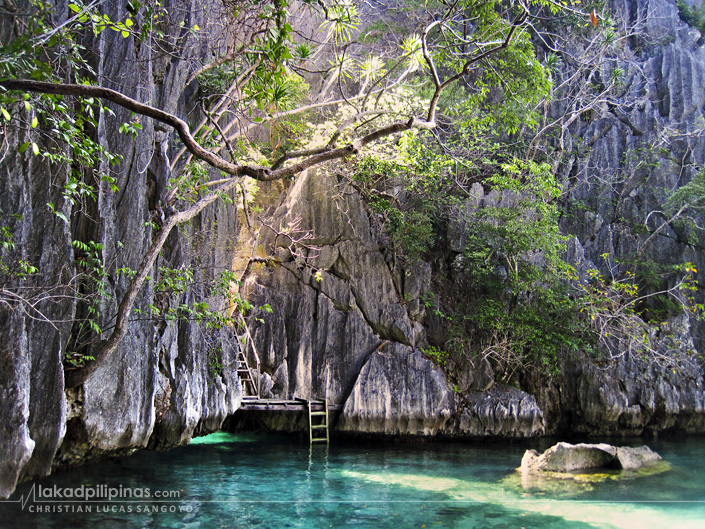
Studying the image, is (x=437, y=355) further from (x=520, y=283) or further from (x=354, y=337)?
(x=520, y=283)

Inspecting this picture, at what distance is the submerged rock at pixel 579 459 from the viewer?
952 cm

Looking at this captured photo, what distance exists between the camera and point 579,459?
9.79 m

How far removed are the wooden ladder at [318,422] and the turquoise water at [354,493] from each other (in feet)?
2.15

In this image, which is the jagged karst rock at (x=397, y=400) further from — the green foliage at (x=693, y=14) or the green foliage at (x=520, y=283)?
the green foliage at (x=693, y=14)

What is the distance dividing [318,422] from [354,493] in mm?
4654

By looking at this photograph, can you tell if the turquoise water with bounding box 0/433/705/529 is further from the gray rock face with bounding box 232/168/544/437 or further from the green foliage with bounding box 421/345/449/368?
the green foliage with bounding box 421/345/449/368

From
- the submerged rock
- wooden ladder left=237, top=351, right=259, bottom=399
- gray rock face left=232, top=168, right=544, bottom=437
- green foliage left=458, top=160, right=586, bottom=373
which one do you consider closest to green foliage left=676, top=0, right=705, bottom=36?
green foliage left=458, top=160, right=586, bottom=373

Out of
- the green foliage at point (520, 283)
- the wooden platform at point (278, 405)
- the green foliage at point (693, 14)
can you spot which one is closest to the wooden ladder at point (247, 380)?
the wooden platform at point (278, 405)

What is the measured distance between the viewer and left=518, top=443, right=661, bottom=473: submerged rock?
9523 mm

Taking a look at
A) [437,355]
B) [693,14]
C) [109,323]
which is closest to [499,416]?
[437,355]

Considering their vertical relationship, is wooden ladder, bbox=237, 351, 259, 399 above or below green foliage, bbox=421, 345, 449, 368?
below

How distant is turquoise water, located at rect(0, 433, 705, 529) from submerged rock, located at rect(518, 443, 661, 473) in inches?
12.4

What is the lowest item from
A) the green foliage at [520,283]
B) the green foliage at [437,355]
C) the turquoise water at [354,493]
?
the turquoise water at [354,493]

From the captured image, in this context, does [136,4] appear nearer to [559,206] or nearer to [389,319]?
[389,319]
